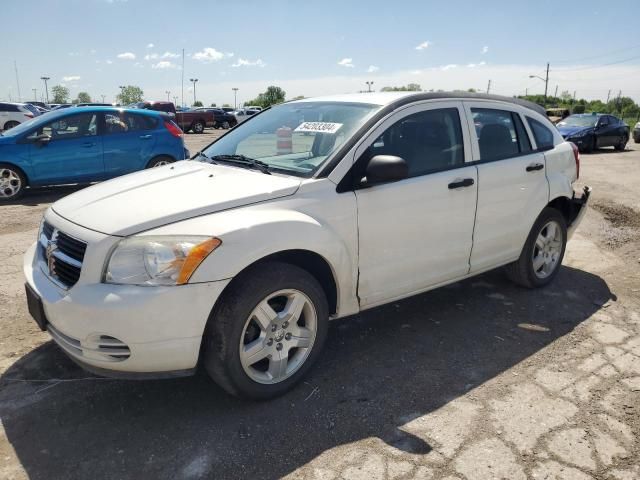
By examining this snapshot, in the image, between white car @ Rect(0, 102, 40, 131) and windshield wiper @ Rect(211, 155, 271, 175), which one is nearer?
windshield wiper @ Rect(211, 155, 271, 175)

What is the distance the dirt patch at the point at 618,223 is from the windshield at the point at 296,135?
4497mm

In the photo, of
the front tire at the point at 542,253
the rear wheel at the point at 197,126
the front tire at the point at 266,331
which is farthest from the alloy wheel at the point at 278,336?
the rear wheel at the point at 197,126

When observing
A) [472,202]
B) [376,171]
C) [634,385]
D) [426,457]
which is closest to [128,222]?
[376,171]

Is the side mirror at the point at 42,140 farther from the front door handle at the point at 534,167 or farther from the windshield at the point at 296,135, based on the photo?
the front door handle at the point at 534,167

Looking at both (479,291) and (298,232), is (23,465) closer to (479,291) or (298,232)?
(298,232)

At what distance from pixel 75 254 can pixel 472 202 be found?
271cm

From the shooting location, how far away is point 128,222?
2.70 meters

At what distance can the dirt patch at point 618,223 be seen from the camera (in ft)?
21.9

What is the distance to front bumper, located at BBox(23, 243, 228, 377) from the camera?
2.51m

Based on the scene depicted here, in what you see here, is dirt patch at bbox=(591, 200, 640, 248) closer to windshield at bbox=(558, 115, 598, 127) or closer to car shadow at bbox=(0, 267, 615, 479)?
car shadow at bbox=(0, 267, 615, 479)

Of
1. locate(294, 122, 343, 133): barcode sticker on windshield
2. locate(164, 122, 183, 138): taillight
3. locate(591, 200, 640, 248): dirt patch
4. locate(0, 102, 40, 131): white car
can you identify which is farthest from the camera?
locate(0, 102, 40, 131): white car

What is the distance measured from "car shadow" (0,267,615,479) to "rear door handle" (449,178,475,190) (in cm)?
112

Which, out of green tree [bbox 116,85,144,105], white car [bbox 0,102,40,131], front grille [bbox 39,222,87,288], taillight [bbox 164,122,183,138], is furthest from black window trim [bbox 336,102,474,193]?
green tree [bbox 116,85,144,105]

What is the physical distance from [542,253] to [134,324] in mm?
3735
